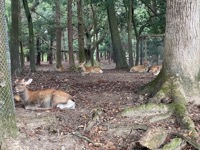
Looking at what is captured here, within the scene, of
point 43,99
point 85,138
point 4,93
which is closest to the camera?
point 4,93

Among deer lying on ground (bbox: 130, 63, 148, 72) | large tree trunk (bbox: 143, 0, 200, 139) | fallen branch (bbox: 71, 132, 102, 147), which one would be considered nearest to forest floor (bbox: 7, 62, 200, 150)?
fallen branch (bbox: 71, 132, 102, 147)

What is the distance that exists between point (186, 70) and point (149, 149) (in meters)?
2.60

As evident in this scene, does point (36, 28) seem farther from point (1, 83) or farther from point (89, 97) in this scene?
point (1, 83)

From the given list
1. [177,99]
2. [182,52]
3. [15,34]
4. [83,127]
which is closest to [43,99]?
[83,127]

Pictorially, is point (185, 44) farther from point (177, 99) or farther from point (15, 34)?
point (15, 34)

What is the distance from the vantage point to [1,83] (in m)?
5.50

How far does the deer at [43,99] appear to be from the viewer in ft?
24.8

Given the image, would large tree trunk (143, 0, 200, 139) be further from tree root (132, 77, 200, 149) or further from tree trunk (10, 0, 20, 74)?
tree trunk (10, 0, 20, 74)

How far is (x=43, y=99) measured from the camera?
768cm

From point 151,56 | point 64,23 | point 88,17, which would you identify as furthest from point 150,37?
point 64,23

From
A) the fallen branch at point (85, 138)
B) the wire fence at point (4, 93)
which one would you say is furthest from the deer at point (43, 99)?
the wire fence at point (4, 93)

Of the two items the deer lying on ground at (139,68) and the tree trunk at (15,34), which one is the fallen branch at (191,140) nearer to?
the deer lying on ground at (139,68)

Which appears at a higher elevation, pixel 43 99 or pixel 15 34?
pixel 15 34

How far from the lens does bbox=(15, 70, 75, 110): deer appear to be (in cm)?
754
